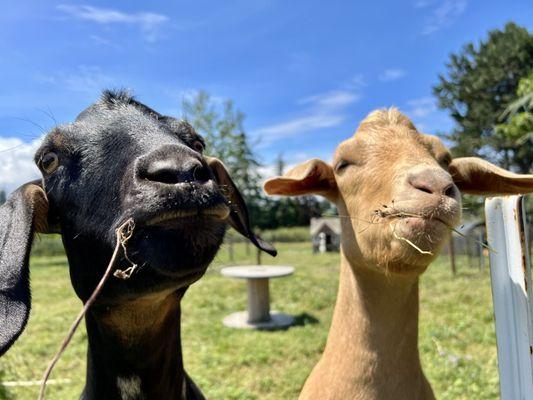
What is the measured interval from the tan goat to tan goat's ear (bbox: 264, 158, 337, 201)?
0.01 metres

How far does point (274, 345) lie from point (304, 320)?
1867mm

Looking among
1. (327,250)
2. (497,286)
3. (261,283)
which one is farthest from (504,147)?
(497,286)

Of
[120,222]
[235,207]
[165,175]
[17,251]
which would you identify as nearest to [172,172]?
[165,175]

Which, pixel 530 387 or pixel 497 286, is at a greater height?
pixel 497 286

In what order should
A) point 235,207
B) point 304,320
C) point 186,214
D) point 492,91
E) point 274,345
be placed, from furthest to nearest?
1. point 492,91
2. point 304,320
3. point 274,345
4. point 235,207
5. point 186,214

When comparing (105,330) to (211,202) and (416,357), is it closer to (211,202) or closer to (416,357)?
(211,202)

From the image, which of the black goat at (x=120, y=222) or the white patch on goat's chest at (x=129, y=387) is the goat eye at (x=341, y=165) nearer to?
the black goat at (x=120, y=222)

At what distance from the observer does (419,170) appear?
2.24 metres

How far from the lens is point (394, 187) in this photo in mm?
2338

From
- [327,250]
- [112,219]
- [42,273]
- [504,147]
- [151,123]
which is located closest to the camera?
[112,219]

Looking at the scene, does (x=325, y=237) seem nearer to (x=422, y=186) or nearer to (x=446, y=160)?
(x=446, y=160)

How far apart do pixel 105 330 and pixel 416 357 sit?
1742 mm

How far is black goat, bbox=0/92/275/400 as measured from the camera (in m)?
1.63

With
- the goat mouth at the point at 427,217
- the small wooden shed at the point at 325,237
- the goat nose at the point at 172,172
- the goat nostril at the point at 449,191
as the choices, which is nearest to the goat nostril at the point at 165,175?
the goat nose at the point at 172,172
